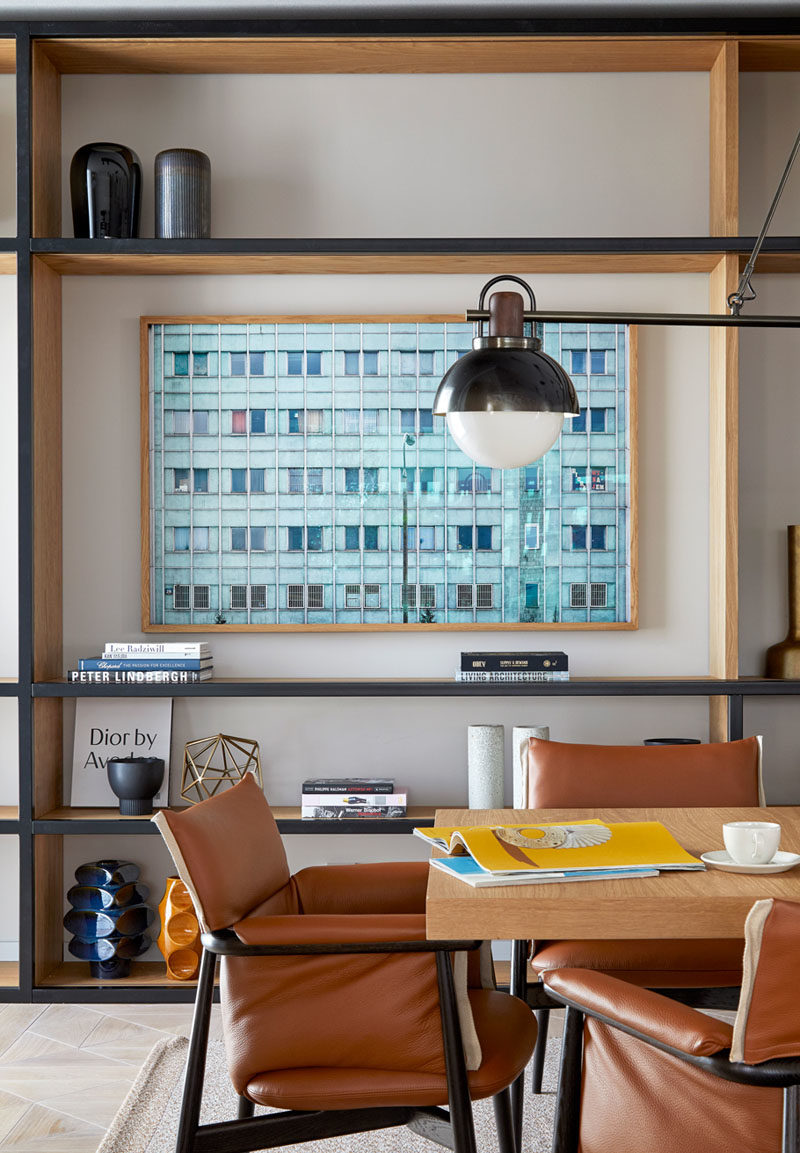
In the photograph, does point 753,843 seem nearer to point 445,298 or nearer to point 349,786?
point 349,786

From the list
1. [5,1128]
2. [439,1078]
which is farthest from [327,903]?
[5,1128]

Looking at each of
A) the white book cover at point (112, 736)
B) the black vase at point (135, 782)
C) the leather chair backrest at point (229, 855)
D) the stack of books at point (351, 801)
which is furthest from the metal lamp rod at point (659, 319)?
the white book cover at point (112, 736)

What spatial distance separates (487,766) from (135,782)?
106 cm

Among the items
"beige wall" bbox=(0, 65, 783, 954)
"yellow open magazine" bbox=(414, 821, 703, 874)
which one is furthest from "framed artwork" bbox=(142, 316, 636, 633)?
"yellow open magazine" bbox=(414, 821, 703, 874)

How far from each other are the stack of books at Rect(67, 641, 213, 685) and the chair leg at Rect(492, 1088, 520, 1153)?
65.5 inches

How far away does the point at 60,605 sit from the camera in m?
3.65

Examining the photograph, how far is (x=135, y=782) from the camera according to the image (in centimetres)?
340

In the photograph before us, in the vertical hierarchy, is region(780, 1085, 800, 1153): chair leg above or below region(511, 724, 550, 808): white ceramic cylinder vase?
below

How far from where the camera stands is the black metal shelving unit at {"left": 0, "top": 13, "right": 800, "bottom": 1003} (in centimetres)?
335

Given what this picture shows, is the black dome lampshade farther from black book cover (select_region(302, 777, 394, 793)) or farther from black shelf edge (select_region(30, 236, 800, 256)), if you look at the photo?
black book cover (select_region(302, 777, 394, 793))

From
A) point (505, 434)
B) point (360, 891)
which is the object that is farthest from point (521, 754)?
point (505, 434)

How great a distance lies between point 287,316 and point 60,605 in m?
1.19

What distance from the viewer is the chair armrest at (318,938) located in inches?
72.6

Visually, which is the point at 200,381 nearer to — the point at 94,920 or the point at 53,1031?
the point at 94,920
